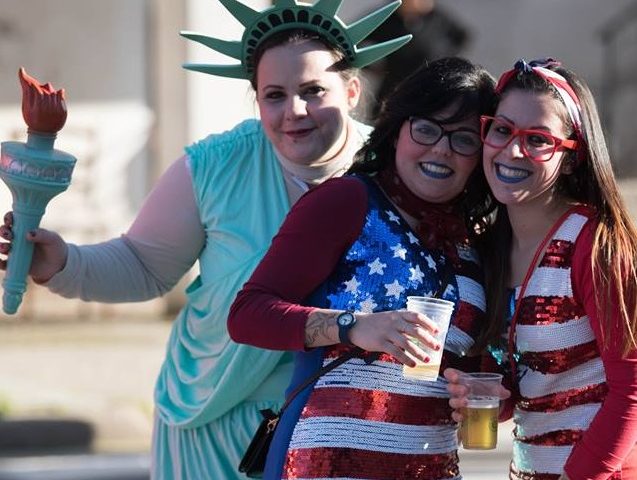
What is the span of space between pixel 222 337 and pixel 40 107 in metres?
0.73

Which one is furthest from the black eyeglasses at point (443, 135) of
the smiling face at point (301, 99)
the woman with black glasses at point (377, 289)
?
the smiling face at point (301, 99)

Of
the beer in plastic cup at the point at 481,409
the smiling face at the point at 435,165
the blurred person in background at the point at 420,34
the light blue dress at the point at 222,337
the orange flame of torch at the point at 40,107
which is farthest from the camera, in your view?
the blurred person in background at the point at 420,34

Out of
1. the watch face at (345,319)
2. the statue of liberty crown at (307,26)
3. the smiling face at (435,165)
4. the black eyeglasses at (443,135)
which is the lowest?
the watch face at (345,319)

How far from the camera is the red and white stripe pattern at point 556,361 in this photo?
9.74 ft

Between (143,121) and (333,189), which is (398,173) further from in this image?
(143,121)

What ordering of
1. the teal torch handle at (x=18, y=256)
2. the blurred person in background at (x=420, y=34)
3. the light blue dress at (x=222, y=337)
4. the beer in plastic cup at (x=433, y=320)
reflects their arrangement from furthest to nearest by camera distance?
the blurred person in background at (x=420, y=34), the light blue dress at (x=222, y=337), the teal torch handle at (x=18, y=256), the beer in plastic cup at (x=433, y=320)

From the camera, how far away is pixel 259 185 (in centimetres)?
358

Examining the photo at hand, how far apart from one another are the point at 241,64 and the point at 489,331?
3.12 feet

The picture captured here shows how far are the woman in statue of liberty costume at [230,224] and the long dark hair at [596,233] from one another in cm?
52

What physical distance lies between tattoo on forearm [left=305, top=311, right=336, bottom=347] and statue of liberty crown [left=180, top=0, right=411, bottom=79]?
0.81 m

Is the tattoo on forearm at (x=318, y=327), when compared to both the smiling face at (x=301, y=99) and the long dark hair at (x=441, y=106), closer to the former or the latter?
the long dark hair at (x=441, y=106)

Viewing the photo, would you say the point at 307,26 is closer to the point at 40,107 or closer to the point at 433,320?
the point at 40,107

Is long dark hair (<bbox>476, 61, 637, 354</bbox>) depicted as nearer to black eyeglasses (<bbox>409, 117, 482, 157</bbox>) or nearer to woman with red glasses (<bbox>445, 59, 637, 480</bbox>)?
woman with red glasses (<bbox>445, 59, 637, 480</bbox>)

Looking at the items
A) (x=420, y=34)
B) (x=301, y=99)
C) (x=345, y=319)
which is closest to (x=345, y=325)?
(x=345, y=319)
